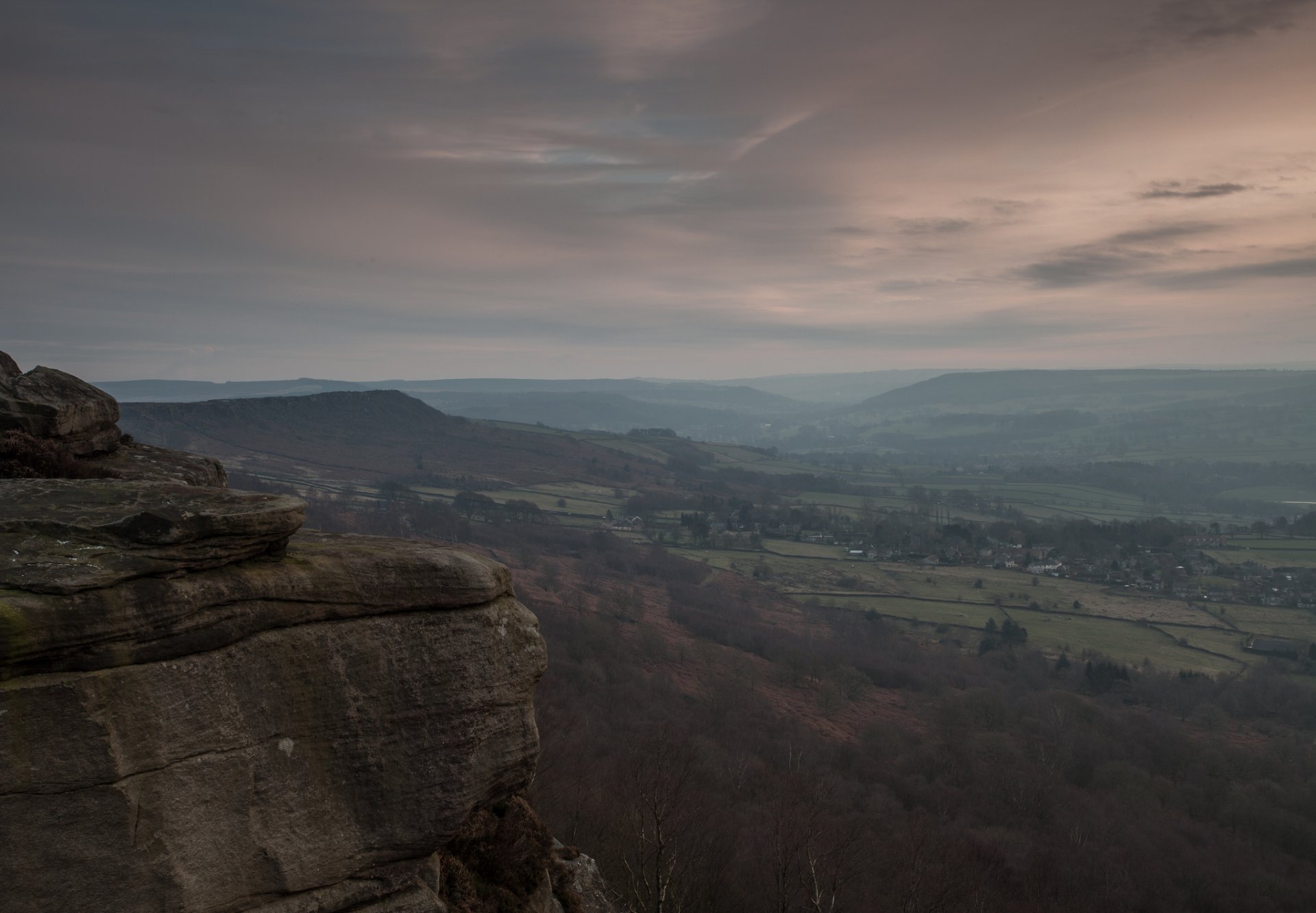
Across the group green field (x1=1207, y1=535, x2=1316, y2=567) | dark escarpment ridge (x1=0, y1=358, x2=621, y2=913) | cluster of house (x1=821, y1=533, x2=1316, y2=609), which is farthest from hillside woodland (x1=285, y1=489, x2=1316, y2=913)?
green field (x1=1207, y1=535, x2=1316, y2=567)

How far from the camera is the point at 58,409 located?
1750 cm

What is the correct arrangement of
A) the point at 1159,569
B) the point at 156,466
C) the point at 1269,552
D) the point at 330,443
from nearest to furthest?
the point at 156,466 → the point at 1159,569 → the point at 1269,552 → the point at 330,443

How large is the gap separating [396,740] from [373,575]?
283 cm

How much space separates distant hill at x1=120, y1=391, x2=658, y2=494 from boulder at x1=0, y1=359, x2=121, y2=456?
373ft

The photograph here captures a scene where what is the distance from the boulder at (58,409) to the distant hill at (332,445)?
11366 centimetres

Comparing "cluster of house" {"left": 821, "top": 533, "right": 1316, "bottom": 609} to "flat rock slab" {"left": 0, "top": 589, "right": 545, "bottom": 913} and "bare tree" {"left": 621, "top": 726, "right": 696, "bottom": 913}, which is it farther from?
"flat rock slab" {"left": 0, "top": 589, "right": 545, "bottom": 913}

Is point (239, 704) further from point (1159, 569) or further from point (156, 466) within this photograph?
point (1159, 569)

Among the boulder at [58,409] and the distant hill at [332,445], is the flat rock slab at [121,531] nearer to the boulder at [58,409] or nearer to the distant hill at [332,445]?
the boulder at [58,409]

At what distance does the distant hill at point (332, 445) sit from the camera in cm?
13938

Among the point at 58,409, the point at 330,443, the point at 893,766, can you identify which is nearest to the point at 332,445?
the point at 330,443

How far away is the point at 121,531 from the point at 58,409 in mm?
8543

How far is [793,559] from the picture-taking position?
121750 millimetres

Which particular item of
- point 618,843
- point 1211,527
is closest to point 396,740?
point 618,843

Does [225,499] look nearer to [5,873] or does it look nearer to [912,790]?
[5,873]
